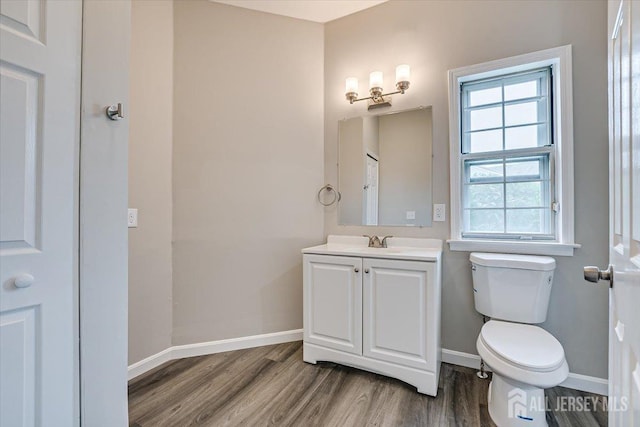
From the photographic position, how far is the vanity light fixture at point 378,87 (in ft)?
6.90

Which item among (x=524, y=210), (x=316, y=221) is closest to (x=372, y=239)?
(x=316, y=221)

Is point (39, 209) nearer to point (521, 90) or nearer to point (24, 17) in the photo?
point (24, 17)

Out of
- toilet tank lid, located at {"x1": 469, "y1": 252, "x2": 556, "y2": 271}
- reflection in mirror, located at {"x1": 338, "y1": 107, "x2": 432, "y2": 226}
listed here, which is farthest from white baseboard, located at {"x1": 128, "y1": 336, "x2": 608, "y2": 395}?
reflection in mirror, located at {"x1": 338, "y1": 107, "x2": 432, "y2": 226}

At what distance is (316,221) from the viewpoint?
2.48 m

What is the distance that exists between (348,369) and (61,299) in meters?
1.66

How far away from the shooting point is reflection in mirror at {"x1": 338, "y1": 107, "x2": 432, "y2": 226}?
2146 mm

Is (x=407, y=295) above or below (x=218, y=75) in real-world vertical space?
below

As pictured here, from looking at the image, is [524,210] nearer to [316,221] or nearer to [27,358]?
[316,221]

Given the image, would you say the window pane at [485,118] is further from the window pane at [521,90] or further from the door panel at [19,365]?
the door panel at [19,365]

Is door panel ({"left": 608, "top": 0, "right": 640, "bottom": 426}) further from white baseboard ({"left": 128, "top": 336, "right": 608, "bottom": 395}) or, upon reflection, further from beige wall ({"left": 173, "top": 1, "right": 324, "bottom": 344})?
beige wall ({"left": 173, "top": 1, "right": 324, "bottom": 344})

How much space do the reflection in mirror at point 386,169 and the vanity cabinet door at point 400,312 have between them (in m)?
0.56

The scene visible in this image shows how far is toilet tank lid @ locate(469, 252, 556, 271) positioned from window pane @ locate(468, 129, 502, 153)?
749mm

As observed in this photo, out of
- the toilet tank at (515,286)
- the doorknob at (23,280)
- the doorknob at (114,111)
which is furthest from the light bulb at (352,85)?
the doorknob at (23,280)

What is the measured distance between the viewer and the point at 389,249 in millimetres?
2064
